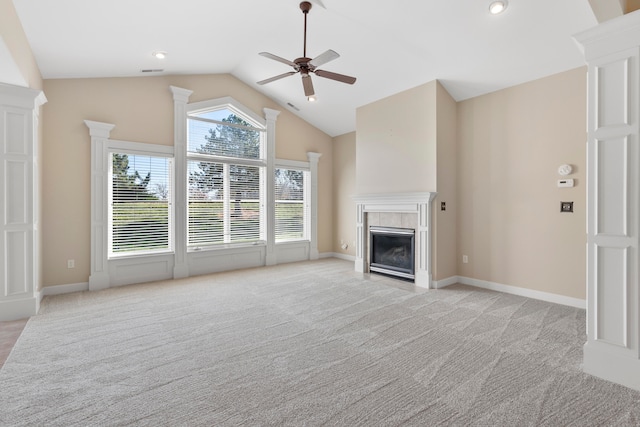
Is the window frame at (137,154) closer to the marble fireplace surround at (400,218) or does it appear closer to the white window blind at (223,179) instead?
the white window blind at (223,179)

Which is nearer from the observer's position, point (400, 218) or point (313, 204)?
point (400, 218)

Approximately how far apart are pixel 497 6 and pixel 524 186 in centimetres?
232

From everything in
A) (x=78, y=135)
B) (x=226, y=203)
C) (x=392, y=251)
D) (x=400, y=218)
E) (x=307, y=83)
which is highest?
(x=307, y=83)

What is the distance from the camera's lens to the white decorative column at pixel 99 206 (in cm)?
465

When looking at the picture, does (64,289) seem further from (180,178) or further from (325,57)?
(325,57)

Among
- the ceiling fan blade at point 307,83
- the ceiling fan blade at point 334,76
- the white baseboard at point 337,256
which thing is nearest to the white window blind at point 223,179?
the white baseboard at point 337,256

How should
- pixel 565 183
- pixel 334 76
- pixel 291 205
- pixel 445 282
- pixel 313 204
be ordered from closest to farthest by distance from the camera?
pixel 334 76 → pixel 565 183 → pixel 445 282 → pixel 291 205 → pixel 313 204

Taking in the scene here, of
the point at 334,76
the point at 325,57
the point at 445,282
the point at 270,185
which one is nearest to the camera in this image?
the point at 325,57

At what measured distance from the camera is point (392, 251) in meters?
5.46

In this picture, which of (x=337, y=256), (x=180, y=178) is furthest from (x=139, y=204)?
(x=337, y=256)

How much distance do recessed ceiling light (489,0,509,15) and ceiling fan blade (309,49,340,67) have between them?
69.3 inches

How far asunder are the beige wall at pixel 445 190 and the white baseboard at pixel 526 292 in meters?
0.29

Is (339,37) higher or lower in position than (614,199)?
higher

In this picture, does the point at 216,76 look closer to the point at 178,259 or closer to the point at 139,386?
the point at 178,259
